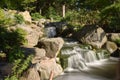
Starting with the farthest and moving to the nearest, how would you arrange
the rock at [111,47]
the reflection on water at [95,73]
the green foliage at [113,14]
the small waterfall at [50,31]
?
1. the small waterfall at [50,31]
2. the rock at [111,47]
3. the green foliage at [113,14]
4. the reflection on water at [95,73]

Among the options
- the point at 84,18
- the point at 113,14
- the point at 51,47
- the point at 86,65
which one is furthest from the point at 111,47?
the point at 84,18

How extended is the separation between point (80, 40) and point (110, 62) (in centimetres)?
351

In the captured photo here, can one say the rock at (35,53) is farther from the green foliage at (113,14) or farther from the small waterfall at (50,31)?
the small waterfall at (50,31)

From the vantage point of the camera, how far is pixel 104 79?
1138cm

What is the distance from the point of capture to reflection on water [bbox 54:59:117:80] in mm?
11531

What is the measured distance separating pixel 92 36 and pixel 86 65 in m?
4.29

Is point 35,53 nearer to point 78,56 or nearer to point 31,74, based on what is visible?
point 31,74

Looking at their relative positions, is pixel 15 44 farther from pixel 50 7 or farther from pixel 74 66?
pixel 50 7

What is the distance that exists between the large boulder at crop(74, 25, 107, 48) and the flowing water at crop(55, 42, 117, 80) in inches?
44.6

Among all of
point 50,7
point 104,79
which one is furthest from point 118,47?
point 50,7

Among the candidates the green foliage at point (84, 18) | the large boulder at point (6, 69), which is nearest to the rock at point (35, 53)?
the large boulder at point (6, 69)

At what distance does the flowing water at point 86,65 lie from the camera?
38.5 ft

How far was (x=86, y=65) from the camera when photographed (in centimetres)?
1398

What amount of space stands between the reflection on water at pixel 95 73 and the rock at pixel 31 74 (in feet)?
5.54
